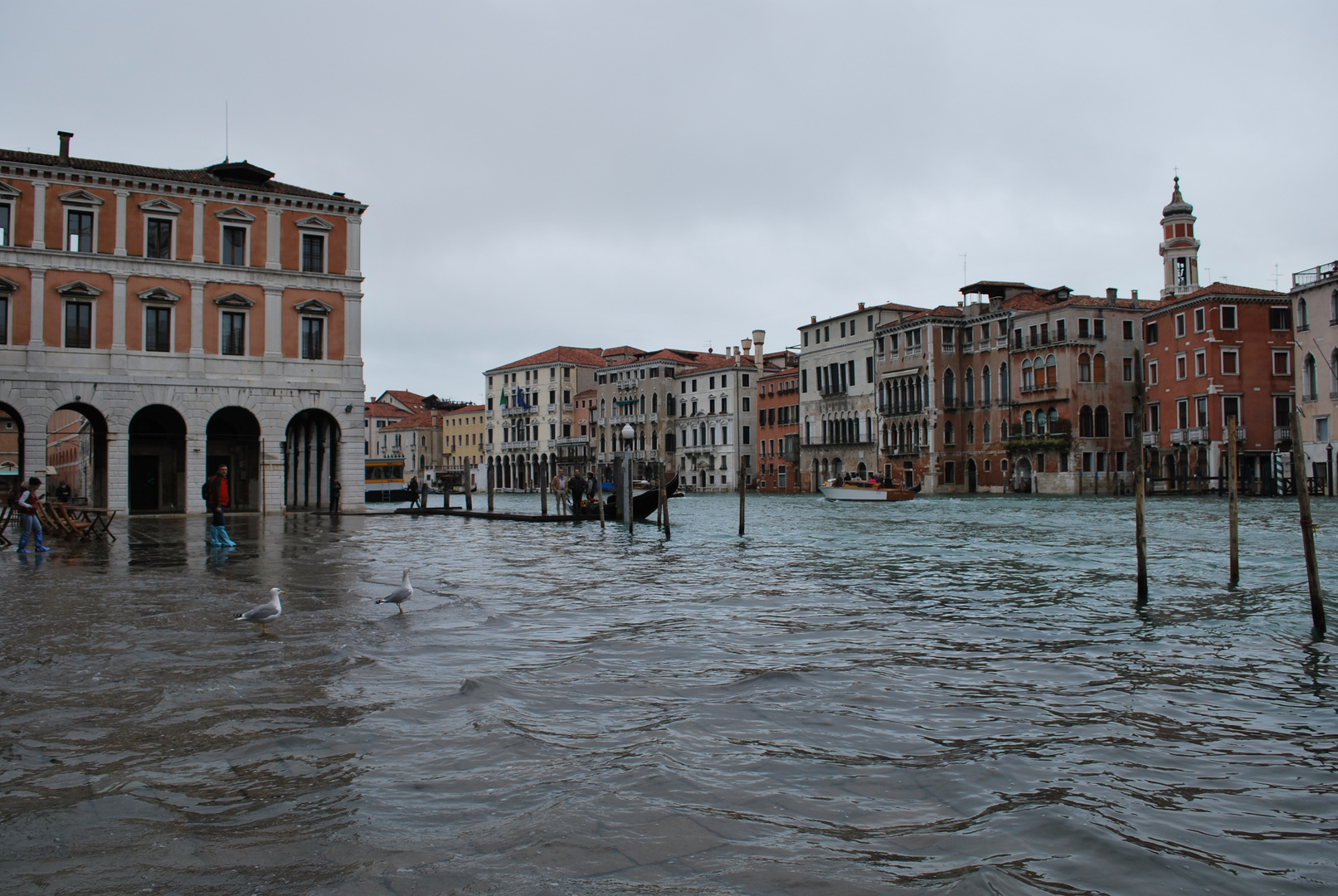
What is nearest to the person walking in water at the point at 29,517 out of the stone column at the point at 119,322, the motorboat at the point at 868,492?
the stone column at the point at 119,322

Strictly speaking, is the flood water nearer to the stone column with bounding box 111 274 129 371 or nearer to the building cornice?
the stone column with bounding box 111 274 129 371

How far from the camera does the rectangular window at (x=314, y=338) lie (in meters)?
29.1

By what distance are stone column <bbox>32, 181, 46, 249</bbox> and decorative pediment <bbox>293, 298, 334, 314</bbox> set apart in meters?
6.32

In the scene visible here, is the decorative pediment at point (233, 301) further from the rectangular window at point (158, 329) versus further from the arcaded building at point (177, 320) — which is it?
the rectangular window at point (158, 329)

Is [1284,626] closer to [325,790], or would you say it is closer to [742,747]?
[742,747]

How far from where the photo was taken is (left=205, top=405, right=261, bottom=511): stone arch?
30.1 m

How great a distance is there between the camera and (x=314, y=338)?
96.1 ft

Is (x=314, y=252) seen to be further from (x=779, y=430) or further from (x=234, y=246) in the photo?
(x=779, y=430)

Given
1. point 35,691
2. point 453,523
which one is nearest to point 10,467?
point 453,523

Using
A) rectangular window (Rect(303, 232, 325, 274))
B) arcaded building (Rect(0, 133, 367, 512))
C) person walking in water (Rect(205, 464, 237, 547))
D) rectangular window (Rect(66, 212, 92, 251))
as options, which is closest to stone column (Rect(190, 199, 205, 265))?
arcaded building (Rect(0, 133, 367, 512))

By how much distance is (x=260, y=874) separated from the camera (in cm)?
299

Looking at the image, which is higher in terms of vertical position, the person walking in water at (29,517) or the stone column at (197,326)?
the stone column at (197,326)

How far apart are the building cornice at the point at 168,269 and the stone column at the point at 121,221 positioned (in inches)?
10.7

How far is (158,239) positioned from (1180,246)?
172ft
